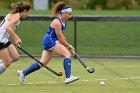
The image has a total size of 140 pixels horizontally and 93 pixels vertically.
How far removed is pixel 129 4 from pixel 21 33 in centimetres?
1733

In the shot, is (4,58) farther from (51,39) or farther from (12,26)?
(51,39)

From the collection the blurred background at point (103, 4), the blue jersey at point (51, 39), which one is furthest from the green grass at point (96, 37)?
the blurred background at point (103, 4)

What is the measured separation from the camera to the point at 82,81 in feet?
51.8

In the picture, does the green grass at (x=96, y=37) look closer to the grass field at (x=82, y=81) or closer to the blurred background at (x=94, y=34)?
the blurred background at (x=94, y=34)

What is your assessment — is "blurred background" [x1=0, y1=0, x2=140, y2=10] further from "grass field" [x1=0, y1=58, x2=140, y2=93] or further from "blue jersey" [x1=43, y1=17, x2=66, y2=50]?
"blue jersey" [x1=43, y1=17, x2=66, y2=50]

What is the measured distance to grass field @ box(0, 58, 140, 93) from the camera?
45.4 ft

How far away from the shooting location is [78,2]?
4100 centimetres

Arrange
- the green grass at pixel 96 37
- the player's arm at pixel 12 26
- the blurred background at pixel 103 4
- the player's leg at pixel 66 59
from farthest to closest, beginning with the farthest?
the blurred background at pixel 103 4, the green grass at pixel 96 37, the player's leg at pixel 66 59, the player's arm at pixel 12 26

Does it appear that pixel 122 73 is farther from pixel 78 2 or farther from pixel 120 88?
pixel 78 2

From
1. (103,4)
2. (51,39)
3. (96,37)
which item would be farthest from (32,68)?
(103,4)

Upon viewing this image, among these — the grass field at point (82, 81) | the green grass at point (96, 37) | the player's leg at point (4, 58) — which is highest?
the player's leg at point (4, 58)

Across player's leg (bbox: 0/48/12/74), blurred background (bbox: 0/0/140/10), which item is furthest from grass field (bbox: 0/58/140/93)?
blurred background (bbox: 0/0/140/10)

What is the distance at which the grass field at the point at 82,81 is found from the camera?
13.8 meters

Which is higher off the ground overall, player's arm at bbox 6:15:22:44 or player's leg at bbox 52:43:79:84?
player's arm at bbox 6:15:22:44
